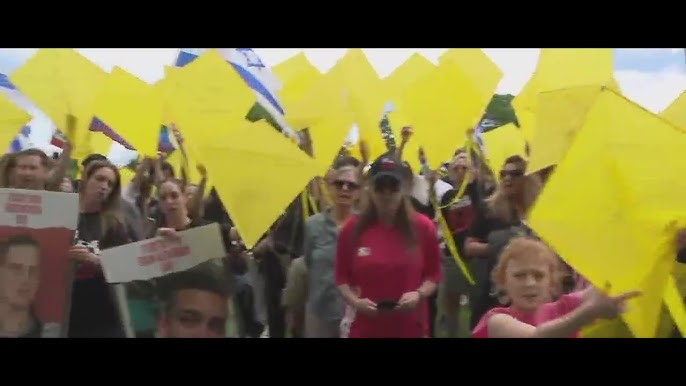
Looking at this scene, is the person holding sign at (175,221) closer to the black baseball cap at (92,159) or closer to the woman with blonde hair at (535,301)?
the black baseball cap at (92,159)

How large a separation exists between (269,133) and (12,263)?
1.18m

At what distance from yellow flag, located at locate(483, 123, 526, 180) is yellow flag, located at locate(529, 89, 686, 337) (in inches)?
16.0

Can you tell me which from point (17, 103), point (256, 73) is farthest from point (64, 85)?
point (256, 73)

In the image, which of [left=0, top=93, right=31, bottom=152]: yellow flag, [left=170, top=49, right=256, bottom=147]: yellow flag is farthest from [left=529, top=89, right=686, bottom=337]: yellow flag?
[left=0, top=93, right=31, bottom=152]: yellow flag

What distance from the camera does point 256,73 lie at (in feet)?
12.2

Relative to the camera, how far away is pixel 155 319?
3717 millimetres

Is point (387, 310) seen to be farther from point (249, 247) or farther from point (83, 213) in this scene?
point (83, 213)

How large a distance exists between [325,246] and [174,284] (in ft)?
2.09

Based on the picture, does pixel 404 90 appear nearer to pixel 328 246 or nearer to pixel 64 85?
pixel 328 246

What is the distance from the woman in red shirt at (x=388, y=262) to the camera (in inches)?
139

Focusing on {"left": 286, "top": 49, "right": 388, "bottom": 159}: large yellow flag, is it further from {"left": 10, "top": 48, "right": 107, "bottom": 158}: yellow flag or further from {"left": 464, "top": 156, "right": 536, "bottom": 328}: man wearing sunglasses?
{"left": 10, "top": 48, "right": 107, "bottom": 158}: yellow flag

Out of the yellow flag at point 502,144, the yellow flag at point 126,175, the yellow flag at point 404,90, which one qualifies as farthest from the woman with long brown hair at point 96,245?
the yellow flag at point 502,144
